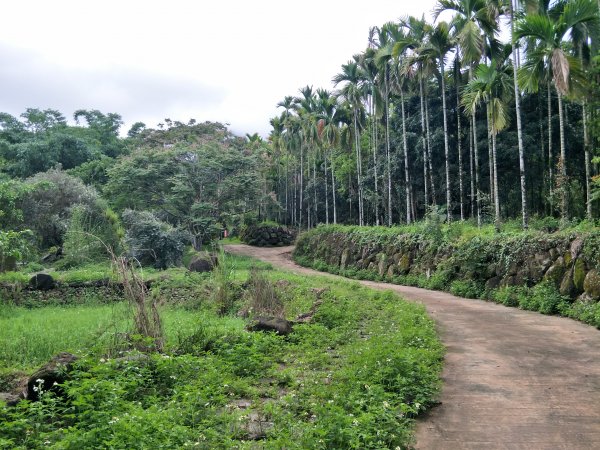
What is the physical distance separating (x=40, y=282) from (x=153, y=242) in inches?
319

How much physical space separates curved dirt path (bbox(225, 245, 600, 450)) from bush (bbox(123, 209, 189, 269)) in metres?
17.9

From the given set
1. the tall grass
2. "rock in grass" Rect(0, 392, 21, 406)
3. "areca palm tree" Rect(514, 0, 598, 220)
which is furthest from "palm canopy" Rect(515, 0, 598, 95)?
"rock in grass" Rect(0, 392, 21, 406)

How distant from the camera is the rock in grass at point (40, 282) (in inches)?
694

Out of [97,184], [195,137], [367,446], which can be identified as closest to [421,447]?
[367,446]

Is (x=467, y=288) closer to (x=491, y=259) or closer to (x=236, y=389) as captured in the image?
(x=491, y=259)

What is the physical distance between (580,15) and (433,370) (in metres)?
11.8

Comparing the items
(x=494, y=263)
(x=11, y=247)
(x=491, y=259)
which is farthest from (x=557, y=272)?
(x=11, y=247)

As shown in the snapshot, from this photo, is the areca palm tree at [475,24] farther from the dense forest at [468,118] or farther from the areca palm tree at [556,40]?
the areca palm tree at [556,40]

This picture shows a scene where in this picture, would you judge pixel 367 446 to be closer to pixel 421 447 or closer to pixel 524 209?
pixel 421 447

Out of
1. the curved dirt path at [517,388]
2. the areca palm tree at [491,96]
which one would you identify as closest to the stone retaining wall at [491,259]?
the curved dirt path at [517,388]

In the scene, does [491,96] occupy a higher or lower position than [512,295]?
higher

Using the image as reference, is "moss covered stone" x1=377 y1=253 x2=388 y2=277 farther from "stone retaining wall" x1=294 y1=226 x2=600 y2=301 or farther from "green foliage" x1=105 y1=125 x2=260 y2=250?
"green foliage" x1=105 y1=125 x2=260 y2=250

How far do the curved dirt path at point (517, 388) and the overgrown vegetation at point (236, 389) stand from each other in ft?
1.11

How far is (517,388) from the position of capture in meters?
6.08
